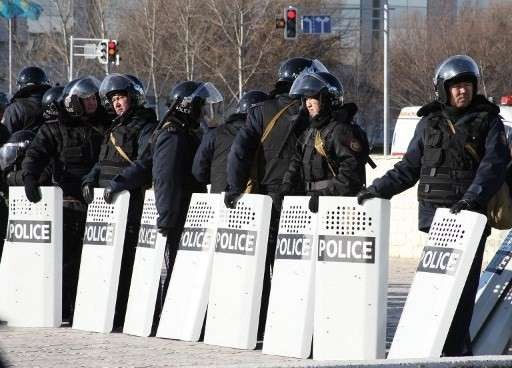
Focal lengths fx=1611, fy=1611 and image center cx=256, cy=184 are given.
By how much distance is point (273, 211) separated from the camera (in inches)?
453

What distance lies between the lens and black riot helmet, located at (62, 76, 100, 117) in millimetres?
12977

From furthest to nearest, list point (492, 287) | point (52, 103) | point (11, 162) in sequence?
point (11, 162) → point (52, 103) → point (492, 287)

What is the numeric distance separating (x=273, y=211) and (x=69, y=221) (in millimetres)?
2217

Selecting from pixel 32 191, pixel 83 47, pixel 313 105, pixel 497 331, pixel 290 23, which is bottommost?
pixel 497 331

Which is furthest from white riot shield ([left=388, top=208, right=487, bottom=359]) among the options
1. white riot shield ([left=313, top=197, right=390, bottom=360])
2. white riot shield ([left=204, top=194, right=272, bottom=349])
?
white riot shield ([left=204, top=194, right=272, bottom=349])

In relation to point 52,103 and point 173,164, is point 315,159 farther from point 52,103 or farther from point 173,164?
point 52,103

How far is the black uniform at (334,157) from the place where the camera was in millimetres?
10680

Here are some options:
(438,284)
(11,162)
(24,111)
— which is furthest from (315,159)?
(24,111)

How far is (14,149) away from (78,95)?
1033mm

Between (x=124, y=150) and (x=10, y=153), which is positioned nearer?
(x=124, y=150)

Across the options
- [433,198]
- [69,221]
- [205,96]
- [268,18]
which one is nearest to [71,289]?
[69,221]

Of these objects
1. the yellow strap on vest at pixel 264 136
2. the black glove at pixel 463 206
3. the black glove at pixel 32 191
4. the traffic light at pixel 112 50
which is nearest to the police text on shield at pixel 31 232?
the black glove at pixel 32 191

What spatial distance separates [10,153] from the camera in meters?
13.7

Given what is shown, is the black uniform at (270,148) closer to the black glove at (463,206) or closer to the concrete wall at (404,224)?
the black glove at (463,206)
